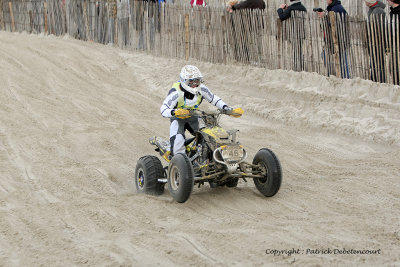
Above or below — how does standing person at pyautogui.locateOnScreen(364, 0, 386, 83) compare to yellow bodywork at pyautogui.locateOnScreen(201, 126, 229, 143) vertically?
above

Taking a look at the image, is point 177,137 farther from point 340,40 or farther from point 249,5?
point 249,5

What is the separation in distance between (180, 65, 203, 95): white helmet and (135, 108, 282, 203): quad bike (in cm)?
40

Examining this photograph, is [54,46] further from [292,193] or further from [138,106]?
[292,193]

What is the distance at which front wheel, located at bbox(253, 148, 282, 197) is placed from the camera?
7484 millimetres

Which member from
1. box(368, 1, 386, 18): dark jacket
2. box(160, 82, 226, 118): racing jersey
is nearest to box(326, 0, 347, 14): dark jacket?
box(368, 1, 386, 18): dark jacket

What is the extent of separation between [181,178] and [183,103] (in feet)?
5.29

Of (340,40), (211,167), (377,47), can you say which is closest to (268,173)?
(211,167)

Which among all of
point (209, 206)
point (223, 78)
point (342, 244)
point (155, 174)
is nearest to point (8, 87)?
point (223, 78)

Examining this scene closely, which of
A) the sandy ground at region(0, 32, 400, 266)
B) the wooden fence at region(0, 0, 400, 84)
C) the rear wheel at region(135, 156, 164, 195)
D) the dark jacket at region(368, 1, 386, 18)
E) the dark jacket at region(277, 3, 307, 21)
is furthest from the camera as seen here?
the dark jacket at region(277, 3, 307, 21)

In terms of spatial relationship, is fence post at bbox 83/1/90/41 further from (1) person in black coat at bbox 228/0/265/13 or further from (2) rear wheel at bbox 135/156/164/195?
(2) rear wheel at bbox 135/156/164/195

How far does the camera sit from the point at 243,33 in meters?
14.0

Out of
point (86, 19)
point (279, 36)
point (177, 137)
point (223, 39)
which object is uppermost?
point (86, 19)

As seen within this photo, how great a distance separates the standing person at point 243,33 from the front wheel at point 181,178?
22.1ft

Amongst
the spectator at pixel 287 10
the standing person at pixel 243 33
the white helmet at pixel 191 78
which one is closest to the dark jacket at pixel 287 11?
the spectator at pixel 287 10
